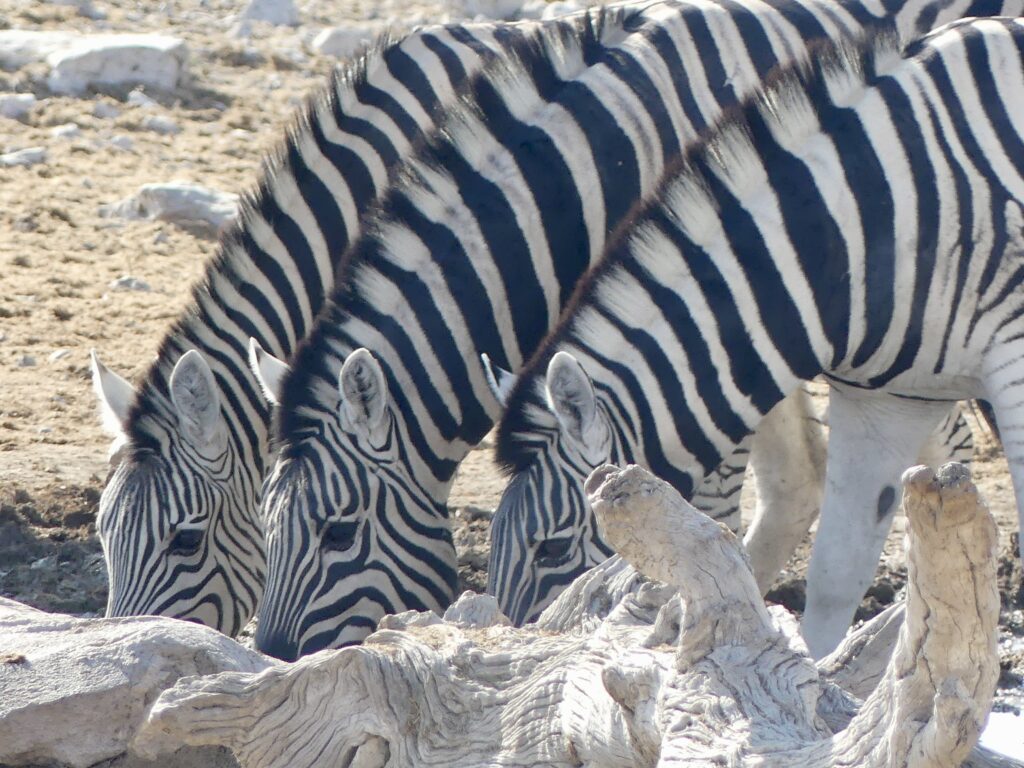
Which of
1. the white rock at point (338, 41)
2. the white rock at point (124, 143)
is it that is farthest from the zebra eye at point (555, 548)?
the white rock at point (338, 41)

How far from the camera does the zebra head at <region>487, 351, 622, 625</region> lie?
4.12 m

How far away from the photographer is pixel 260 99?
1107cm

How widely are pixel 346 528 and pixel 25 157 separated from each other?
576 cm

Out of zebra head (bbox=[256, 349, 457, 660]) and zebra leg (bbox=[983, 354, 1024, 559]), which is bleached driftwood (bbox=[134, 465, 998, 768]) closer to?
zebra head (bbox=[256, 349, 457, 660])

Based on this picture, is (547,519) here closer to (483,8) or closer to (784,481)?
(784,481)

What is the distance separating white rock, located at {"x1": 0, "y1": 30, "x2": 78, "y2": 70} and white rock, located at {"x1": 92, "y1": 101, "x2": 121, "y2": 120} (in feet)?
2.85

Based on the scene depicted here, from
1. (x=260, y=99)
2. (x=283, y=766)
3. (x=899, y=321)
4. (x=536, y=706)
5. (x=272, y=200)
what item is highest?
(x=260, y=99)

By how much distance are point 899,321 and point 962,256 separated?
9.2 inches

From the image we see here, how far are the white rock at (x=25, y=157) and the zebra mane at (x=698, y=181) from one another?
5.89 meters

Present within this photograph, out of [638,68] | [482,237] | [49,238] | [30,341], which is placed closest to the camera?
[482,237]

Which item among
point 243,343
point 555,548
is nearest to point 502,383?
point 555,548

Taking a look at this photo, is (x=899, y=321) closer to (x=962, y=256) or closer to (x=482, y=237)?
(x=962, y=256)

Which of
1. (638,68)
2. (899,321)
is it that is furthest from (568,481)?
(638,68)

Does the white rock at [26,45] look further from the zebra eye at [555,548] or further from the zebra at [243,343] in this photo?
the zebra eye at [555,548]
